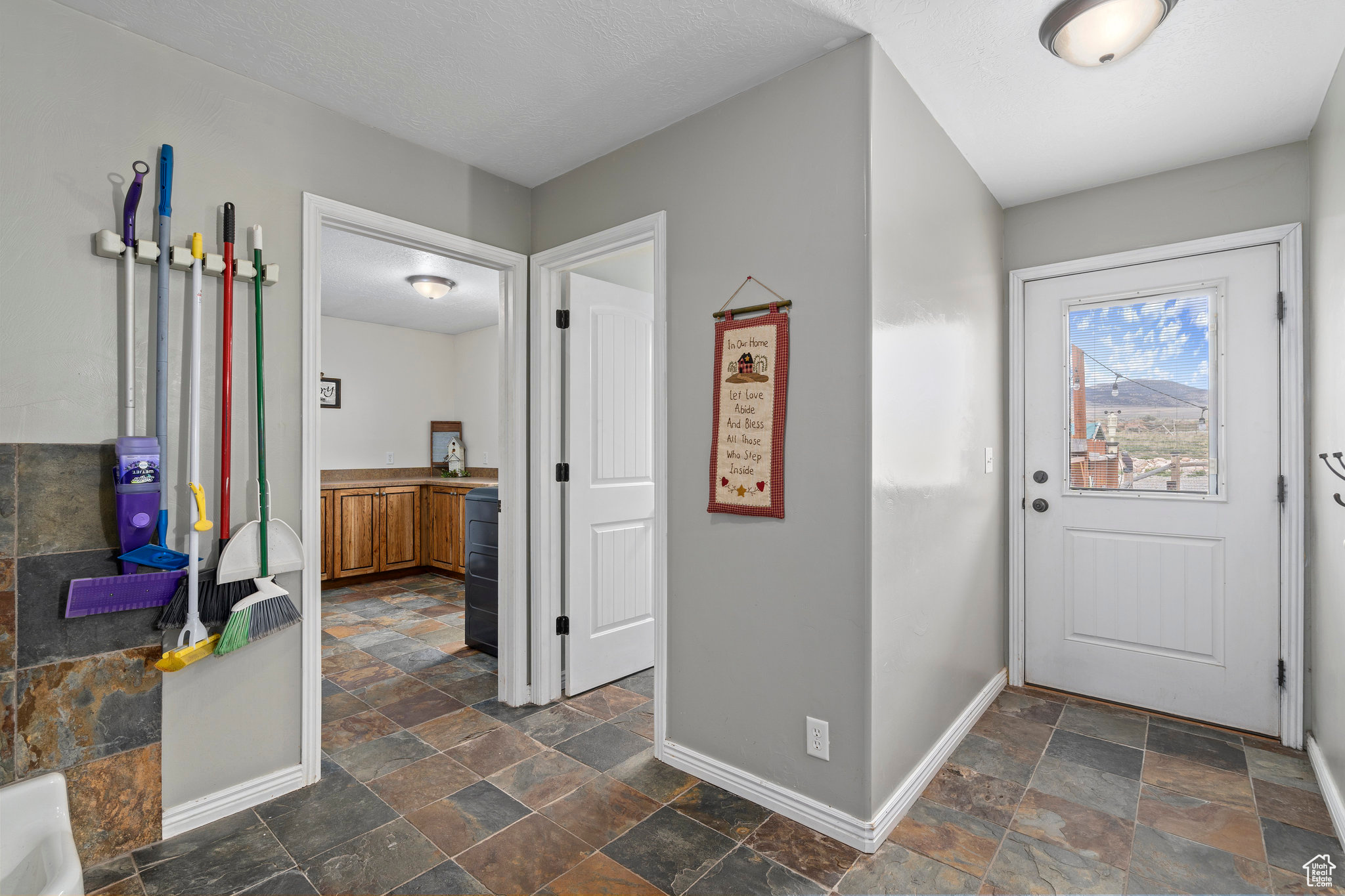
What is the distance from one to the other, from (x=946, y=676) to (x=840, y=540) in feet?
3.07

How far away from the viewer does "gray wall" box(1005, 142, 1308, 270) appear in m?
2.54

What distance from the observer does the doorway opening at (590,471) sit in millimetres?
2883

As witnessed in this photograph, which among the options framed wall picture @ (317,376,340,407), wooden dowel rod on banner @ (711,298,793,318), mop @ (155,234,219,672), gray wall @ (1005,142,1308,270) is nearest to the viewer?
mop @ (155,234,219,672)

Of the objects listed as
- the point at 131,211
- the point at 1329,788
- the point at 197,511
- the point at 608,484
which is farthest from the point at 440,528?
the point at 1329,788

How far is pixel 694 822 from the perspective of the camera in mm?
1999

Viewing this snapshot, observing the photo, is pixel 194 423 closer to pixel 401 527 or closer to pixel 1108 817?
pixel 1108 817

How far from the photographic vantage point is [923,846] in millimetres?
1883

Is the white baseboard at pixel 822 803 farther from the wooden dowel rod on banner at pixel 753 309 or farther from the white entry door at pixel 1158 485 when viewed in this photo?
the wooden dowel rod on banner at pixel 753 309

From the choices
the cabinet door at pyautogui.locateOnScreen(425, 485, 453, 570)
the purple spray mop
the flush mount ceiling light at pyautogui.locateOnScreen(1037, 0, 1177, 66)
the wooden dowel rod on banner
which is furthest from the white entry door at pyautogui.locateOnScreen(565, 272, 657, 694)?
the cabinet door at pyautogui.locateOnScreen(425, 485, 453, 570)

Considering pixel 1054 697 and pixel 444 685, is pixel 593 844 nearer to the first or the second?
pixel 444 685

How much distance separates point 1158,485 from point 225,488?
3563 mm

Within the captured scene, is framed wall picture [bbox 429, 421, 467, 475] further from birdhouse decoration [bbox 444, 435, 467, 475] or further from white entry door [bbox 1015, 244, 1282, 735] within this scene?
white entry door [bbox 1015, 244, 1282, 735]

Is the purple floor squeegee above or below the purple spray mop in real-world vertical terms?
below

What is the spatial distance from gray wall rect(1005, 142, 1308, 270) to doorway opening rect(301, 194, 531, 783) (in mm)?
2410
